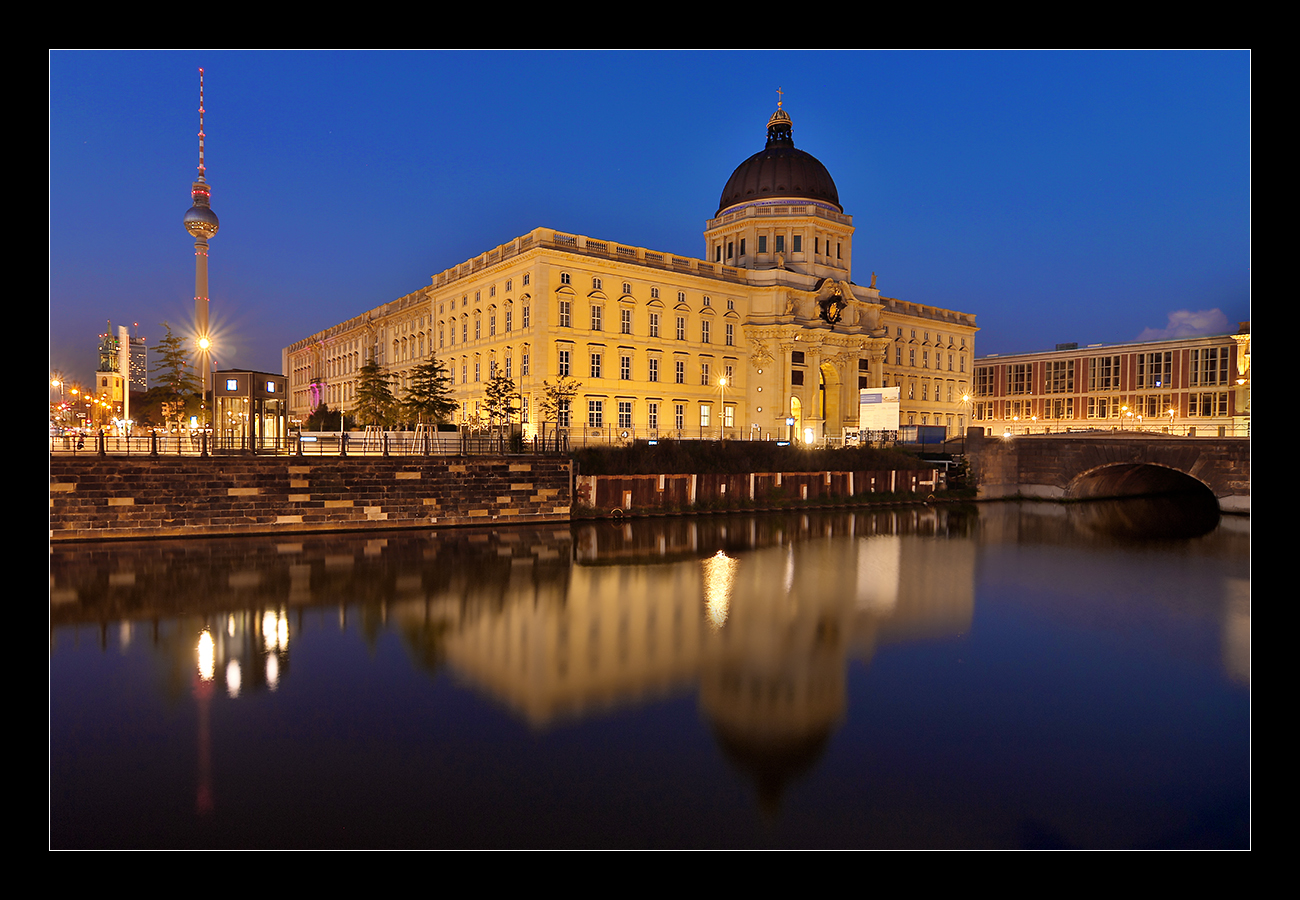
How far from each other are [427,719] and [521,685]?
183cm

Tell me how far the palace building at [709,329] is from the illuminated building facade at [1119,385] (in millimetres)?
16045

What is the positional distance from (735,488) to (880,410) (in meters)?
18.1

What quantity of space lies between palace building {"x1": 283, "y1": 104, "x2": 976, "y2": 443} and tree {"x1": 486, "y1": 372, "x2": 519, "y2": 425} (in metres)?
1.51

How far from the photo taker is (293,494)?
25812mm

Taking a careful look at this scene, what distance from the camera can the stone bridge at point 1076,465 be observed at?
40750 mm

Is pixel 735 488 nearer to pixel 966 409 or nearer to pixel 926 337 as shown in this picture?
pixel 926 337

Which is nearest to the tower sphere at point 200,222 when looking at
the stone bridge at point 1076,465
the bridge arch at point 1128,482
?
the stone bridge at point 1076,465

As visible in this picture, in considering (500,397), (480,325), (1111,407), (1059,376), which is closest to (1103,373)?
(1111,407)

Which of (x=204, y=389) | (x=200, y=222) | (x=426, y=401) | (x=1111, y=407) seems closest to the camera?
(x=204, y=389)

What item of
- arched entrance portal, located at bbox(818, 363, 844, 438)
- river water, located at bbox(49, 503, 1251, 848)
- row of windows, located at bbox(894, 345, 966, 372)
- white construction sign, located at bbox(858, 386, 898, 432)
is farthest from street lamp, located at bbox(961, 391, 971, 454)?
river water, located at bbox(49, 503, 1251, 848)

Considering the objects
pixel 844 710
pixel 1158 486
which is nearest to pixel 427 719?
pixel 844 710

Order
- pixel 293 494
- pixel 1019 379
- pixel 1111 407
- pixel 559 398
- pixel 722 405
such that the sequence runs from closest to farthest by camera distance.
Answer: pixel 293 494
pixel 559 398
pixel 722 405
pixel 1111 407
pixel 1019 379

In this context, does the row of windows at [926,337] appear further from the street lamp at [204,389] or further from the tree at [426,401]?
the street lamp at [204,389]

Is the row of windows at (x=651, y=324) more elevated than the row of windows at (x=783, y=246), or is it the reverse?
the row of windows at (x=783, y=246)
